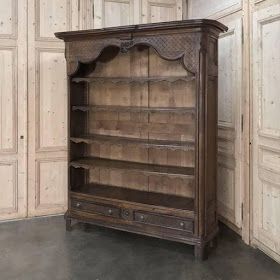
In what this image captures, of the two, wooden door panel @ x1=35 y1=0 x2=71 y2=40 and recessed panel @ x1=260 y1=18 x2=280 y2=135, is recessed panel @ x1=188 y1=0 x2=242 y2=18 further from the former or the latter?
wooden door panel @ x1=35 y1=0 x2=71 y2=40

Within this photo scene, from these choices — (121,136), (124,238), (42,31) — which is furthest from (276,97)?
(42,31)

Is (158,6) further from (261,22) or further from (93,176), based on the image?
(93,176)

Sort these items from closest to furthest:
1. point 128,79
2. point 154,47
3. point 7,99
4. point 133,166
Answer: point 154,47 < point 128,79 < point 133,166 < point 7,99

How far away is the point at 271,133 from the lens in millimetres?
3252

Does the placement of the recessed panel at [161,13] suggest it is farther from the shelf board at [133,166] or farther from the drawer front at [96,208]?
the drawer front at [96,208]

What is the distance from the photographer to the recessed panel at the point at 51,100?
4.38 metres

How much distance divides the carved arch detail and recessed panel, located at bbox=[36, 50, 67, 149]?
0.58 meters

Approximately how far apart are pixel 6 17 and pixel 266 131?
10.1 feet

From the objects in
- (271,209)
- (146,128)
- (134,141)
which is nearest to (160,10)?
(146,128)

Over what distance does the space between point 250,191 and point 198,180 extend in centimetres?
63

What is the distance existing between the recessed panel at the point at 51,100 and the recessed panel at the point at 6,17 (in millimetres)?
429

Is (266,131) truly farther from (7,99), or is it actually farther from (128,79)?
(7,99)

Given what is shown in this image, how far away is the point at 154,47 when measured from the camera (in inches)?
134

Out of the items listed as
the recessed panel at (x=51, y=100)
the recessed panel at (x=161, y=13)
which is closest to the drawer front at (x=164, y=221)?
the recessed panel at (x=51, y=100)
